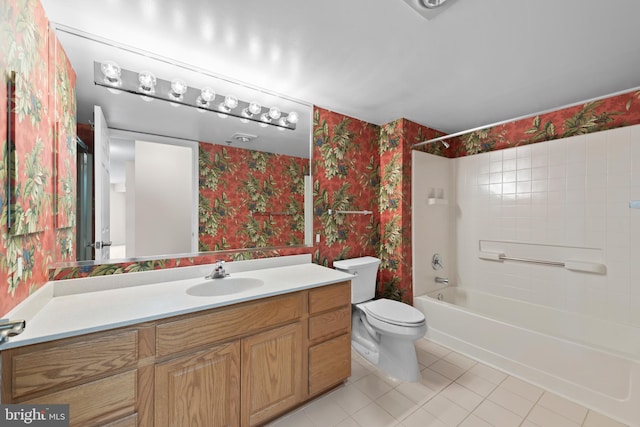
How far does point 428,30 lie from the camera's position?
1381 mm

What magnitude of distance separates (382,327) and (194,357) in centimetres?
133

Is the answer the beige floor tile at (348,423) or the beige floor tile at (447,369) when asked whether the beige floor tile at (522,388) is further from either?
the beige floor tile at (348,423)

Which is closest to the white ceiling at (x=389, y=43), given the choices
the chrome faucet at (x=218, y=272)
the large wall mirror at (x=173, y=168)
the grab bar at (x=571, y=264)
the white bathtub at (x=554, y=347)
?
the large wall mirror at (x=173, y=168)

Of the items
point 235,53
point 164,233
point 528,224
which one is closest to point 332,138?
point 235,53

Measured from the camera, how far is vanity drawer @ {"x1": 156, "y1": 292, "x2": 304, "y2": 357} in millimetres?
1134

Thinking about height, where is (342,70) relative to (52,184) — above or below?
above

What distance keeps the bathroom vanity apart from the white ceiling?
1.43 m

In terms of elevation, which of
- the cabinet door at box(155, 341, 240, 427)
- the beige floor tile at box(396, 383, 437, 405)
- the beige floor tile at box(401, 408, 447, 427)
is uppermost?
the cabinet door at box(155, 341, 240, 427)

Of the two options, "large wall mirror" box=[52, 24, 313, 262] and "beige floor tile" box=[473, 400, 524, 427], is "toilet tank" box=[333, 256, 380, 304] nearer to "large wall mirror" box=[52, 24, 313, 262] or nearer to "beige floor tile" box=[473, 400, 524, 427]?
"large wall mirror" box=[52, 24, 313, 262]

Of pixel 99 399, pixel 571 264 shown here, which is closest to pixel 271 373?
pixel 99 399

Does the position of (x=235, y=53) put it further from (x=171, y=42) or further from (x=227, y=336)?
(x=227, y=336)

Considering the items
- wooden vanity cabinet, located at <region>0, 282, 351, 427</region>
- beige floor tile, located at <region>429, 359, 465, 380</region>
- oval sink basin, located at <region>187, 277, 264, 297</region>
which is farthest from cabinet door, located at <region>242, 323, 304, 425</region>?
beige floor tile, located at <region>429, 359, 465, 380</region>

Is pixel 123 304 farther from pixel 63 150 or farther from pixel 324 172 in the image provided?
pixel 324 172

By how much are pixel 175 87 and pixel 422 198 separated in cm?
247
